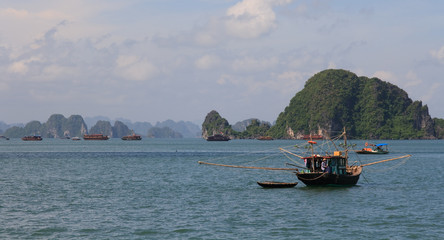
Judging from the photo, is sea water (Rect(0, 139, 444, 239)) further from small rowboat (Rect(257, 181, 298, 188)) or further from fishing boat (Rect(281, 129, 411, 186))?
fishing boat (Rect(281, 129, 411, 186))

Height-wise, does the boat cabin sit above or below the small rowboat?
above

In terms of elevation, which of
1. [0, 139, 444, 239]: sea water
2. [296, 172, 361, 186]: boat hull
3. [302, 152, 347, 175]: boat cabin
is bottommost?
[0, 139, 444, 239]: sea water

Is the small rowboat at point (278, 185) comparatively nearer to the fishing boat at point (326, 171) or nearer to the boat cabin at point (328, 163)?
the fishing boat at point (326, 171)

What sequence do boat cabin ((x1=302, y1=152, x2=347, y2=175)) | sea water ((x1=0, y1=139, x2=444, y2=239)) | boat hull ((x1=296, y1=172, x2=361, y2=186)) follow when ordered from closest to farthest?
1. sea water ((x1=0, y1=139, x2=444, y2=239))
2. boat hull ((x1=296, y1=172, x2=361, y2=186))
3. boat cabin ((x1=302, y1=152, x2=347, y2=175))

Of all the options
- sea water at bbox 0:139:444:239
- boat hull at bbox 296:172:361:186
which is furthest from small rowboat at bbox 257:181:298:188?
boat hull at bbox 296:172:361:186

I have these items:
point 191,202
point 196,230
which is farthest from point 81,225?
point 191,202

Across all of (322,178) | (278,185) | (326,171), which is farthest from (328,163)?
(278,185)

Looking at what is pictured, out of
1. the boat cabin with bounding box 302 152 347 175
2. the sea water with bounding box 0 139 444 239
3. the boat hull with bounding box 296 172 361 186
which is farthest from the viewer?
the boat cabin with bounding box 302 152 347 175

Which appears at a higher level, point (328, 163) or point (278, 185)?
point (328, 163)

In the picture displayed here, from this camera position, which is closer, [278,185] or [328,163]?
[278,185]

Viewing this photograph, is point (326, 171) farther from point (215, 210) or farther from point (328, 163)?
point (215, 210)

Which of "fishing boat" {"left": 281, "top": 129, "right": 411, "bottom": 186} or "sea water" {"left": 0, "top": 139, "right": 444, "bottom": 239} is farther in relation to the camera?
"fishing boat" {"left": 281, "top": 129, "right": 411, "bottom": 186}

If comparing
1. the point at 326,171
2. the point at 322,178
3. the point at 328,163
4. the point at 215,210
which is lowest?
the point at 215,210

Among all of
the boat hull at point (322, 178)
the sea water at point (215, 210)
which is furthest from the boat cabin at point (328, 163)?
the sea water at point (215, 210)
